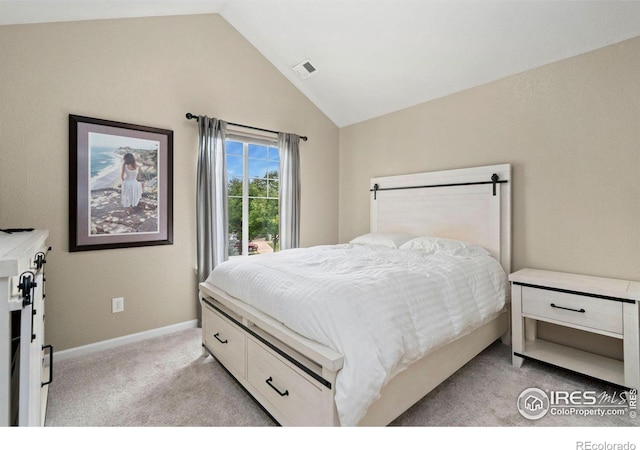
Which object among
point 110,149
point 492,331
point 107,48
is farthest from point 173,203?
point 492,331

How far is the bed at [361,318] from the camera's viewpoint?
1.32m

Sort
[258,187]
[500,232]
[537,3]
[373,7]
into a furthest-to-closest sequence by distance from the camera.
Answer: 1. [258,187]
2. [500,232]
3. [373,7]
4. [537,3]

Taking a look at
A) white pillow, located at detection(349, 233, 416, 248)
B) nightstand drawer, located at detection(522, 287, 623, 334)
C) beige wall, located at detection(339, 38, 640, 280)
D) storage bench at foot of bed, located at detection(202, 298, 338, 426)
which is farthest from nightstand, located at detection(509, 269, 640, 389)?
storage bench at foot of bed, located at detection(202, 298, 338, 426)

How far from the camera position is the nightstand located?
180 cm

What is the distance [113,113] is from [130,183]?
23.2 inches

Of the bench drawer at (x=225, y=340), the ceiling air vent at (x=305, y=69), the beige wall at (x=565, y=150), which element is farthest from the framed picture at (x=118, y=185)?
the beige wall at (x=565, y=150)

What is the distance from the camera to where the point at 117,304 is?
8.56 feet

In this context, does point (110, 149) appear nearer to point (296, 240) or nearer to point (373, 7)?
point (296, 240)

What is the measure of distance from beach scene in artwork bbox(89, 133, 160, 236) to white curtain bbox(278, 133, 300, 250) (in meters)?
1.34

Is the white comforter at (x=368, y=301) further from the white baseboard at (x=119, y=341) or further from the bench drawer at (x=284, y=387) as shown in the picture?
the white baseboard at (x=119, y=341)

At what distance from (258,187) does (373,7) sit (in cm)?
209

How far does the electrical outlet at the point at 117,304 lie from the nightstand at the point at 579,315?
317 cm

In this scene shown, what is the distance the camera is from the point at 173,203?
9.48 feet

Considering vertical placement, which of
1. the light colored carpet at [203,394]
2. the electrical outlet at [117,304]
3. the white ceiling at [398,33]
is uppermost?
the white ceiling at [398,33]
